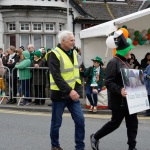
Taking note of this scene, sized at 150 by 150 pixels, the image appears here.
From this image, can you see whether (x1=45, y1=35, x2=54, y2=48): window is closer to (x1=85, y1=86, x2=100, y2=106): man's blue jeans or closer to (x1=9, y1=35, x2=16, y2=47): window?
(x1=9, y1=35, x2=16, y2=47): window

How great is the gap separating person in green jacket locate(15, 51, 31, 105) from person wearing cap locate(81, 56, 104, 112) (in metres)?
1.92

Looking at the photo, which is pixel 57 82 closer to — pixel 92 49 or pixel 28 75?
pixel 28 75

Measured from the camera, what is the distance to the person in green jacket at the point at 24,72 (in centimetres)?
1269

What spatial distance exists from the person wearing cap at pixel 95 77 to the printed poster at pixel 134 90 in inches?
191

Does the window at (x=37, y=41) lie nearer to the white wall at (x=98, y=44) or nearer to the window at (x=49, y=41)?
the window at (x=49, y=41)

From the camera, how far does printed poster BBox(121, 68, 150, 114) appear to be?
6.39 m

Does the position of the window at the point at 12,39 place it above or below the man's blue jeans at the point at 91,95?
above

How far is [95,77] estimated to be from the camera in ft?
38.2

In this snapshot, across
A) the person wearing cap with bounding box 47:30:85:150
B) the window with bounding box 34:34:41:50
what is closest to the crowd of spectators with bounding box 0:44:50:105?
the person wearing cap with bounding box 47:30:85:150

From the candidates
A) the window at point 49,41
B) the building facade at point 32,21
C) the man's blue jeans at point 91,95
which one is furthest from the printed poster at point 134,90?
the window at point 49,41

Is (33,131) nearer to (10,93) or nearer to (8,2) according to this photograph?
(10,93)

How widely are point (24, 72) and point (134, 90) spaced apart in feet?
22.3

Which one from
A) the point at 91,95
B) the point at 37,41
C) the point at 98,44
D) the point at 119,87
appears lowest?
the point at 91,95

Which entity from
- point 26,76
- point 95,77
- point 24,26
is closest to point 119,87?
point 95,77
